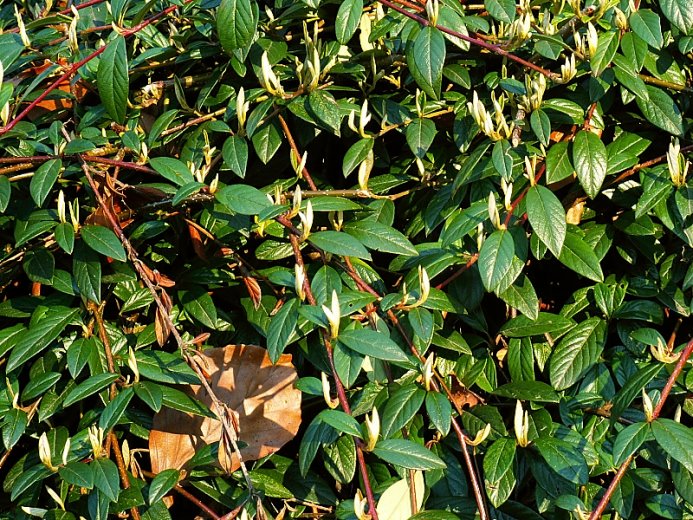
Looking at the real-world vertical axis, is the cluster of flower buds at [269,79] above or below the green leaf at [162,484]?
above

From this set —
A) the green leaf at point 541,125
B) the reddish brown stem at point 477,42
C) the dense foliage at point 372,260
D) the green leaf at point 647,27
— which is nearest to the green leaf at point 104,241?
the dense foliage at point 372,260

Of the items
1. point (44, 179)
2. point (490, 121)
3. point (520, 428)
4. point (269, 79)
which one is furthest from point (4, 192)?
point (520, 428)

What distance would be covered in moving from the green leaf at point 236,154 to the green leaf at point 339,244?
7.5 inches

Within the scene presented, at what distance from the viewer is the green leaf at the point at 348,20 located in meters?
1.40

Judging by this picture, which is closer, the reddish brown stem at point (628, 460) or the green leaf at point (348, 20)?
the reddish brown stem at point (628, 460)

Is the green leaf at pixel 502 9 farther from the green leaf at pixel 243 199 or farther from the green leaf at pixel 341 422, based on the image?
the green leaf at pixel 341 422

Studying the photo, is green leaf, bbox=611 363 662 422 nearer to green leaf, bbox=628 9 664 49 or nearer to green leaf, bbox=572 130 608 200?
green leaf, bbox=572 130 608 200

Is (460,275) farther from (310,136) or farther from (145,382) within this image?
(145,382)

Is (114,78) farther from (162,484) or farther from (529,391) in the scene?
(529,391)

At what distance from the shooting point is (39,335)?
1403mm

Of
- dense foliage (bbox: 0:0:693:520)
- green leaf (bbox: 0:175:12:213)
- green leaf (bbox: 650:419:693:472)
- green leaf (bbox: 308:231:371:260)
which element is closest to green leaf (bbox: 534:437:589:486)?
dense foliage (bbox: 0:0:693:520)

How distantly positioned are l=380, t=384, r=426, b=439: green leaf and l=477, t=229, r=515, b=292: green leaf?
0.18 m

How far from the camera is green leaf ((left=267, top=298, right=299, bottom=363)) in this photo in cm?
121

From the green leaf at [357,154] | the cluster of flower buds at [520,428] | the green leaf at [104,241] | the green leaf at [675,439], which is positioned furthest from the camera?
the green leaf at [357,154]
